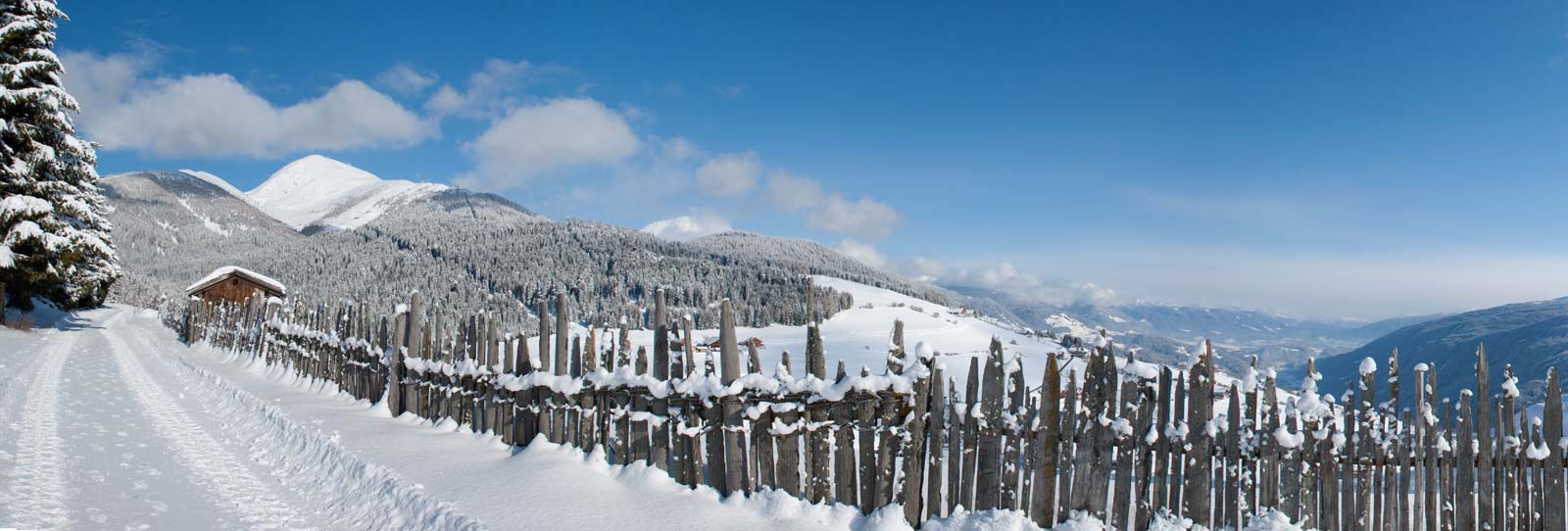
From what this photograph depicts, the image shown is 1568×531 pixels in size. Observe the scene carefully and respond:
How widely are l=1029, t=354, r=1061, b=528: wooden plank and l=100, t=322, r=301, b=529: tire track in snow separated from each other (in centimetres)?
556

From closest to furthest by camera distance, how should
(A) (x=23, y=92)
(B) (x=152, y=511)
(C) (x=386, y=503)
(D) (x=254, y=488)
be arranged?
1. (B) (x=152, y=511)
2. (C) (x=386, y=503)
3. (D) (x=254, y=488)
4. (A) (x=23, y=92)

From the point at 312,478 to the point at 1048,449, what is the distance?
668 cm

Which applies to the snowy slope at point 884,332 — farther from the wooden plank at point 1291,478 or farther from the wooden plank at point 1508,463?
the wooden plank at point 1291,478

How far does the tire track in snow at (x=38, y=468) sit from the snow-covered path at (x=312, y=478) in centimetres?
2

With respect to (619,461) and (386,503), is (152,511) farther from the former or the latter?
(619,461)

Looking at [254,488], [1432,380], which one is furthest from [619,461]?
[1432,380]

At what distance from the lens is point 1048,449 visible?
4.78 metres

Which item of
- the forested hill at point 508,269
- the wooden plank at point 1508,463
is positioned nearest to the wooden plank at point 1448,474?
the wooden plank at point 1508,463

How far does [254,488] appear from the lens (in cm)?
641

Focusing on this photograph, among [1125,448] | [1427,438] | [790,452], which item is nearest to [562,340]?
[790,452]

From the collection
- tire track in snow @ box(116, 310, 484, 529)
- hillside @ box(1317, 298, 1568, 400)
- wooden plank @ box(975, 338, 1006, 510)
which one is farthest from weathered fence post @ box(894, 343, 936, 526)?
hillside @ box(1317, 298, 1568, 400)

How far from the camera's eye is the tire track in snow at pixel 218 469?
18.8ft

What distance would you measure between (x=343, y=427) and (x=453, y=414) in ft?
4.22

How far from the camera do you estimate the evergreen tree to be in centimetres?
2016
